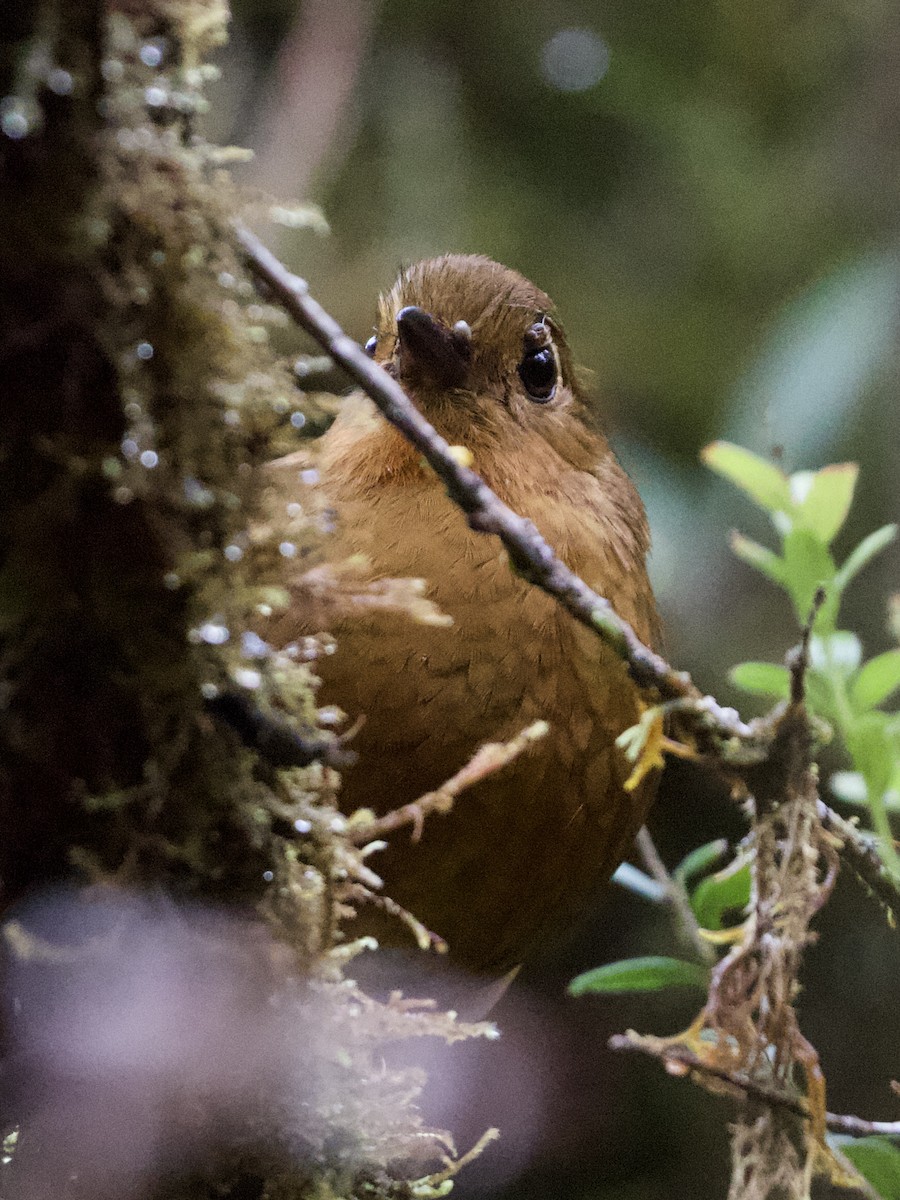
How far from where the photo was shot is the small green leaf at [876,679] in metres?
0.83

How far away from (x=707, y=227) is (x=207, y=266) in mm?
2014

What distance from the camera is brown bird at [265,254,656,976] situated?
947 millimetres

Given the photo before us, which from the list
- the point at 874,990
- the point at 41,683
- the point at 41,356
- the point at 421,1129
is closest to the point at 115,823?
the point at 41,683

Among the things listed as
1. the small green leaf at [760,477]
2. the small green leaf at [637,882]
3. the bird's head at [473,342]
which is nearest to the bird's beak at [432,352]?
the bird's head at [473,342]

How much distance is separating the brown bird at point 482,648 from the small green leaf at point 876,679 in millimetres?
222

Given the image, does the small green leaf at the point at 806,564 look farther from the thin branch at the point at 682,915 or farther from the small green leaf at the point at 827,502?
the thin branch at the point at 682,915

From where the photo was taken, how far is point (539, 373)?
1.28 metres

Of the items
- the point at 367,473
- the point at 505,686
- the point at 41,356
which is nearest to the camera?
the point at 41,356

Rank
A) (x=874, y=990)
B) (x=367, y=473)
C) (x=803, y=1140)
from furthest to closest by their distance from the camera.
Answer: (x=874, y=990) → (x=367, y=473) → (x=803, y=1140)

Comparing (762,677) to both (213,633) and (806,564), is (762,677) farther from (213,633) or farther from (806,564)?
(213,633)

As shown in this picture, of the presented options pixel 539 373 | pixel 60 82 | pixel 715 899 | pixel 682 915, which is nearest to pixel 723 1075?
pixel 715 899

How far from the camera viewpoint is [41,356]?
543 millimetres

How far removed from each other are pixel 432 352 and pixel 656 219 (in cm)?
143

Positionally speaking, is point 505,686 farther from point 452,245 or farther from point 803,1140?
point 452,245
